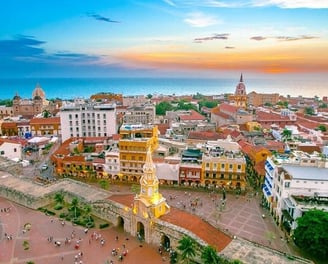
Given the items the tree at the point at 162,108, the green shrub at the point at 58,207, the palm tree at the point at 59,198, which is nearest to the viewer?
the palm tree at the point at 59,198

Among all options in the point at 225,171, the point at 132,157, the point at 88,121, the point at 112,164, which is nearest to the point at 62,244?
the point at 112,164

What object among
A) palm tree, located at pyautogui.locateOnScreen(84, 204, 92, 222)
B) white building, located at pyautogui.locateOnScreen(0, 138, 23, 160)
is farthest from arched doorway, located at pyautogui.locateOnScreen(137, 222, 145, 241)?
white building, located at pyautogui.locateOnScreen(0, 138, 23, 160)

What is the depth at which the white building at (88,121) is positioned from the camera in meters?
86.3

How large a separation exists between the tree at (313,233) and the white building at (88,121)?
61256 mm

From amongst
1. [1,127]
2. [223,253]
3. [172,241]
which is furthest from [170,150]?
[1,127]

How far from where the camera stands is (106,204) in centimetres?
4628

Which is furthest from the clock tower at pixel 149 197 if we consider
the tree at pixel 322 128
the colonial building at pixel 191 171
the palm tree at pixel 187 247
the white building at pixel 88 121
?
the tree at pixel 322 128

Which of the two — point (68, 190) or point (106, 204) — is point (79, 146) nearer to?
point (68, 190)

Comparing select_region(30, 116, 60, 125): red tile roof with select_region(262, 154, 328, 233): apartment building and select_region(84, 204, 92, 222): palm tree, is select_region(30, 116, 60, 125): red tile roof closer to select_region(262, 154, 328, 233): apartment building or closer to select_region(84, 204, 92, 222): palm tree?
select_region(84, 204, 92, 222): palm tree

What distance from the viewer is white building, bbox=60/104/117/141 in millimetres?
86312

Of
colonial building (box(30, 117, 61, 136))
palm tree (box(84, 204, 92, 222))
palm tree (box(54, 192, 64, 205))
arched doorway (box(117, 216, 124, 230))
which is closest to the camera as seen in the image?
arched doorway (box(117, 216, 124, 230))

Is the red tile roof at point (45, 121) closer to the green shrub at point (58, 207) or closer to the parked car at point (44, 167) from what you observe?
the parked car at point (44, 167)

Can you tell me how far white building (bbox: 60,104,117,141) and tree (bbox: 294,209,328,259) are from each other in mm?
61256

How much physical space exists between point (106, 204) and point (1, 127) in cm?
6829
